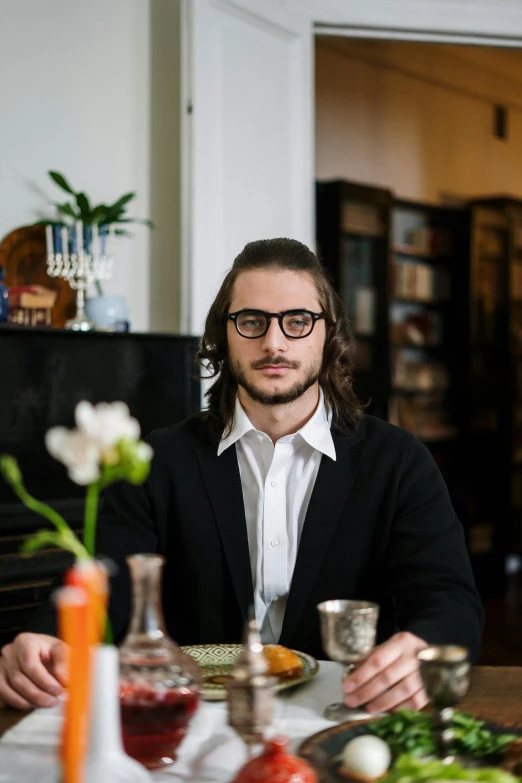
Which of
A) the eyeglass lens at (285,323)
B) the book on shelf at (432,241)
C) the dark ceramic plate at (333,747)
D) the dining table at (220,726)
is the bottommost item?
the dining table at (220,726)

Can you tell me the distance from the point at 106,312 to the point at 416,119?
13.5 feet

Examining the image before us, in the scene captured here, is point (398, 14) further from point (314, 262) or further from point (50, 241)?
point (314, 262)

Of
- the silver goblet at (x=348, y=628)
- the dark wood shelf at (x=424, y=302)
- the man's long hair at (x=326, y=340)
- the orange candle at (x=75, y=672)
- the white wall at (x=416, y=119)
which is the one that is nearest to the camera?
the orange candle at (x=75, y=672)

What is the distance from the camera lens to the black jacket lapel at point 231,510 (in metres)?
1.79

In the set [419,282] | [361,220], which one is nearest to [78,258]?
[361,220]

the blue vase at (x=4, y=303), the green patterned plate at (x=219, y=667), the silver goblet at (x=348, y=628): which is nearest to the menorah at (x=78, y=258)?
the blue vase at (x=4, y=303)

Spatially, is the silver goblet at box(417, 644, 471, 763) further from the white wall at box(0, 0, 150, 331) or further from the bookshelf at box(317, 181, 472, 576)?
the bookshelf at box(317, 181, 472, 576)

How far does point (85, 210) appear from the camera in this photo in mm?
3418

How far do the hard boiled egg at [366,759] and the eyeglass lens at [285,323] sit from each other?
97cm

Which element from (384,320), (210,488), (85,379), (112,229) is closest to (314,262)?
(210,488)

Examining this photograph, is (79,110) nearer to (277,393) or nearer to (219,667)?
(277,393)

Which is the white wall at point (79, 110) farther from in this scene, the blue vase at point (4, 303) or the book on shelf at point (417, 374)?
the book on shelf at point (417, 374)

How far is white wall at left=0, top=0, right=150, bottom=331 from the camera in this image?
3449 mm

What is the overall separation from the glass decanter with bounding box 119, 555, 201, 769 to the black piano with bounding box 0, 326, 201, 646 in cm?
170
